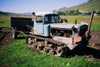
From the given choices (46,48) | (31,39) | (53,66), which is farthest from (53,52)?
(31,39)

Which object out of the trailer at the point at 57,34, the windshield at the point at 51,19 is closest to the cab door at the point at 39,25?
the trailer at the point at 57,34

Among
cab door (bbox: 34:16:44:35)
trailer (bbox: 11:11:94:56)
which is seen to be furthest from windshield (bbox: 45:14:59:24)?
cab door (bbox: 34:16:44:35)

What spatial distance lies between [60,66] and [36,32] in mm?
3690

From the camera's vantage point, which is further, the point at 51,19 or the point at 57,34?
the point at 51,19

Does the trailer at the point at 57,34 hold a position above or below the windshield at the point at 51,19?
below

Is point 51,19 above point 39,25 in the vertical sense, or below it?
above

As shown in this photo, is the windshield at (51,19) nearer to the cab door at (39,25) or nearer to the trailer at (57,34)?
the trailer at (57,34)

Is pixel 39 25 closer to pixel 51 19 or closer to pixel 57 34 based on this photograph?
pixel 51 19

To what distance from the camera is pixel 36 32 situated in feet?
24.3

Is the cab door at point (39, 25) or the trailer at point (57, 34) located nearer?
the trailer at point (57, 34)

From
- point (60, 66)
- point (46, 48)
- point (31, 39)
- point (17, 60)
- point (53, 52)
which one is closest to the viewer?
point (60, 66)

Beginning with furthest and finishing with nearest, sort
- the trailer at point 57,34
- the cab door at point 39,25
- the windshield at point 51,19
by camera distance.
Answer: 1. the cab door at point 39,25
2. the windshield at point 51,19
3. the trailer at point 57,34

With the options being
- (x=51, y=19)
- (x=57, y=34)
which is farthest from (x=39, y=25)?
(x=57, y=34)

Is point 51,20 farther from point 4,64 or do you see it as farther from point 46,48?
point 4,64
